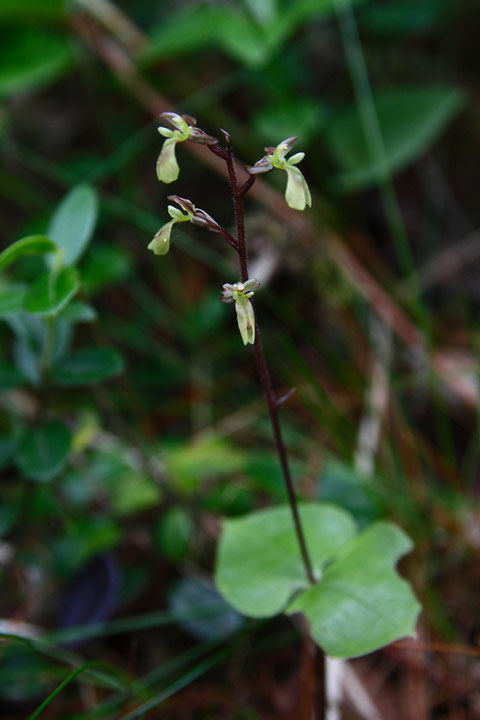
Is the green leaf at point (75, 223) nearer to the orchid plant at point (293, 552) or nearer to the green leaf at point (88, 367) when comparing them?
the green leaf at point (88, 367)

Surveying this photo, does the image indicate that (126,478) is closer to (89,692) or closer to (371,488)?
(89,692)

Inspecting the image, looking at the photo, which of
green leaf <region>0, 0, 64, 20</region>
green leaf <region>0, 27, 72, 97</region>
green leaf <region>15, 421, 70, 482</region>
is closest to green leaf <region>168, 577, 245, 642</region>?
green leaf <region>15, 421, 70, 482</region>

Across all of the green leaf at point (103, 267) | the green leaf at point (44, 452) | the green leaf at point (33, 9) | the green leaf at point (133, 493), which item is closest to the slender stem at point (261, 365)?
the green leaf at point (44, 452)

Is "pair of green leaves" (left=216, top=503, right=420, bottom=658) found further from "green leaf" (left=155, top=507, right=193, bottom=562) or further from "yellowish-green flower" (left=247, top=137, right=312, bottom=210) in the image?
"yellowish-green flower" (left=247, top=137, right=312, bottom=210)

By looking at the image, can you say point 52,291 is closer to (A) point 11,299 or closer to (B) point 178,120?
(A) point 11,299

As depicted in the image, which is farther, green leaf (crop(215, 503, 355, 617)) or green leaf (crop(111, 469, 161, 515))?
green leaf (crop(111, 469, 161, 515))

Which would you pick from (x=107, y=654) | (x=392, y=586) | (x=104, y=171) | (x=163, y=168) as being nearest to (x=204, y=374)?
(x=104, y=171)
